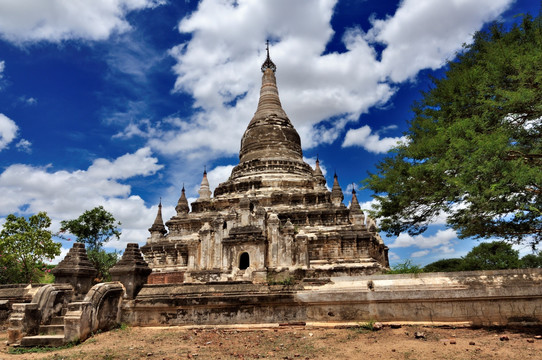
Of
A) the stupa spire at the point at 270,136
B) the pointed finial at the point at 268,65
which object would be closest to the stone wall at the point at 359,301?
the stupa spire at the point at 270,136

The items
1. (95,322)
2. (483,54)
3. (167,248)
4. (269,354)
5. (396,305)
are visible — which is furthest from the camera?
(167,248)

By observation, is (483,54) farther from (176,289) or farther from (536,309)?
(176,289)

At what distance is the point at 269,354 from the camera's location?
679cm

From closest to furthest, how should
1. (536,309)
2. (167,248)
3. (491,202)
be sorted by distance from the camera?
(536,309)
(491,202)
(167,248)

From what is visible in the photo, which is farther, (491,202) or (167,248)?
(167,248)

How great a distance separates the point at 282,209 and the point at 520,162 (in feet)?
68.8

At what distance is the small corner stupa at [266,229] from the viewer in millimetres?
23641

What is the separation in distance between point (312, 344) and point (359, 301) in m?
1.98

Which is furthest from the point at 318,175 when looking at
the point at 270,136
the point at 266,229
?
the point at 266,229

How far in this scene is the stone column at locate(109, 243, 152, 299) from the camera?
33.6 ft

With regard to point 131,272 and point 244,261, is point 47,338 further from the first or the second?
point 244,261

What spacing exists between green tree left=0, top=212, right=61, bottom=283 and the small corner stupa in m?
8.32

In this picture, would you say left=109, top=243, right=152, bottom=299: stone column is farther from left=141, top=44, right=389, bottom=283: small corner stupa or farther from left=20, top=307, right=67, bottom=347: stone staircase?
left=141, top=44, right=389, bottom=283: small corner stupa

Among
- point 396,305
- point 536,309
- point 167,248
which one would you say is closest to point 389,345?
point 396,305
